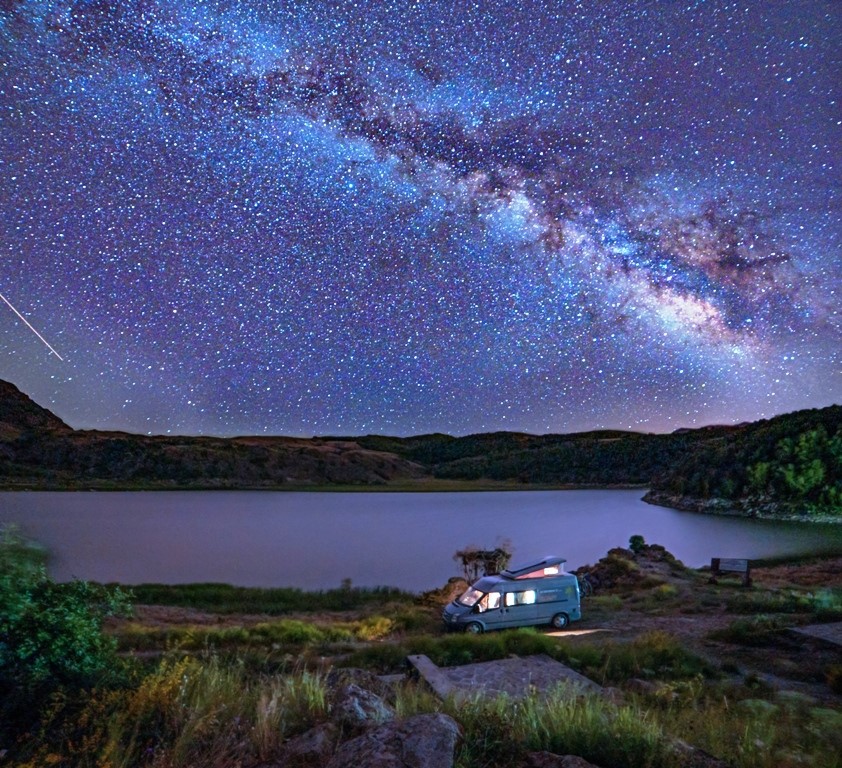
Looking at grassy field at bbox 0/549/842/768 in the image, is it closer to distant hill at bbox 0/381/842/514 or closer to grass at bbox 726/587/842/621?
grass at bbox 726/587/842/621

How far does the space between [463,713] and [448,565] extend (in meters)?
45.1

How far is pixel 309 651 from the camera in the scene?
47.3 ft


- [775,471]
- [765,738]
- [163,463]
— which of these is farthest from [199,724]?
[163,463]

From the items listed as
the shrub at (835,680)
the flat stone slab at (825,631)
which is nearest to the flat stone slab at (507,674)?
the shrub at (835,680)

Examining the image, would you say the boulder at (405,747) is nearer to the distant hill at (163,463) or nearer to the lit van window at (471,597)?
the lit van window at (471,597)

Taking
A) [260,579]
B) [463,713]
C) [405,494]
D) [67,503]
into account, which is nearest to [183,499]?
[67,503]

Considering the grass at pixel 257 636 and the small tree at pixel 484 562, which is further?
the small tree at pixel 484 562

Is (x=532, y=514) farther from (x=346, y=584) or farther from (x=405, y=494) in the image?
(x=346, y=584)

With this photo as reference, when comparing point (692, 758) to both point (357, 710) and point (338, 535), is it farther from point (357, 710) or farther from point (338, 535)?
point (338, 535)

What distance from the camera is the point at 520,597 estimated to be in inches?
818

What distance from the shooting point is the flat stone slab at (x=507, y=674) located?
30.7 ft

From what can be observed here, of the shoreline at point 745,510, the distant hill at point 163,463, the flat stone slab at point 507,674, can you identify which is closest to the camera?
the flat stone slab at point 507,674

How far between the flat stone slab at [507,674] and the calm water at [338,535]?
1637 cm

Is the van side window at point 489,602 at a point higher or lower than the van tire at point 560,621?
higher
